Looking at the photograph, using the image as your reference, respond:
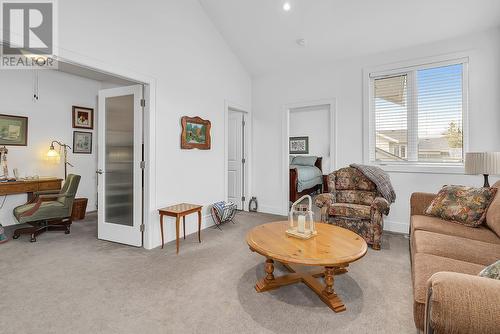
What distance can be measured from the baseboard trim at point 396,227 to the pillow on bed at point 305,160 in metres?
3.57

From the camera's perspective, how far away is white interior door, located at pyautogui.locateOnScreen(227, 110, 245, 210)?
5352 mm

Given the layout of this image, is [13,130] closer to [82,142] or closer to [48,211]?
[82,142]

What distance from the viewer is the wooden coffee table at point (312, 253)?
1.84m

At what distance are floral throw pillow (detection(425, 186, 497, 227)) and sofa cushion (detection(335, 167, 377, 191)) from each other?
0.94 meters

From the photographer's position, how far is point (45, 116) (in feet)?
15.6

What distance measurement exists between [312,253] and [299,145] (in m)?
6.49

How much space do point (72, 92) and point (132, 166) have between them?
296cm

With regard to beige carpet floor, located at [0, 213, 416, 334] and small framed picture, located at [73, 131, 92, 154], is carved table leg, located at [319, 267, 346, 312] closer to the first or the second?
beige carpet floor, located at [0, 213, 416, 334]

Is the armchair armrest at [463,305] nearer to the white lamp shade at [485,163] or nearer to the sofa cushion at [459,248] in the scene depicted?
the sofa cushion at [459,248]

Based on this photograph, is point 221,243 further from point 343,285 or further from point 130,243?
point 343,285

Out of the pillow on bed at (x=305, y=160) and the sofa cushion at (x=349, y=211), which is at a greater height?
the pillow on bed at (x=305, y=160)

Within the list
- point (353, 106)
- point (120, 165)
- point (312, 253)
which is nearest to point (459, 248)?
point (312, 253)

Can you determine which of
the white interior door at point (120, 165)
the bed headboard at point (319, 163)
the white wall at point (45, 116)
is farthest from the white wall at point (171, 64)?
the bed headboard at point (319, 163)

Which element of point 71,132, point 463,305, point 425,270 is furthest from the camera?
point 71,132
